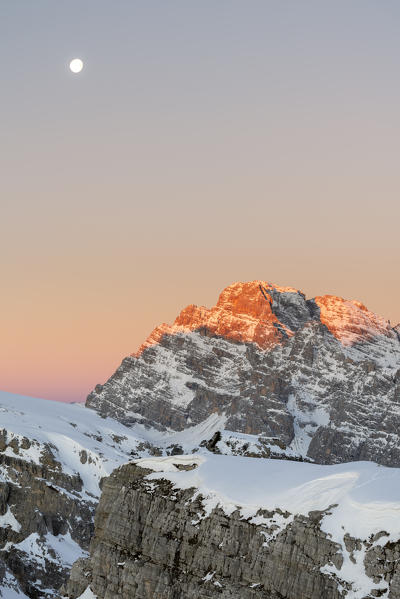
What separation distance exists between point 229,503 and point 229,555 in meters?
6.65

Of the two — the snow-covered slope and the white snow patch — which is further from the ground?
the snow-covered slope

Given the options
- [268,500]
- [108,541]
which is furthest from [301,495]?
[108,541]

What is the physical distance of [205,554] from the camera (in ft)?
360

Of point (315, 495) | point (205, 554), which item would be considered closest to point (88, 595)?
point (205, 554)

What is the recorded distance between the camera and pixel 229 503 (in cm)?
A: 11219

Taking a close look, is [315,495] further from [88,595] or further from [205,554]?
[88,595]

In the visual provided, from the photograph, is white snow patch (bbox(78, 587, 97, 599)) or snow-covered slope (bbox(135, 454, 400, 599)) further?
white snow patch (bbox(78, 587, 97, 599))

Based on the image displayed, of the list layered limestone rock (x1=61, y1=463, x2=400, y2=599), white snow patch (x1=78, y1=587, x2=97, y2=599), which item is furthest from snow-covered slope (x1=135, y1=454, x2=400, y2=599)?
white snow patch (x1=78, y1=587, x2=97, y2=599)

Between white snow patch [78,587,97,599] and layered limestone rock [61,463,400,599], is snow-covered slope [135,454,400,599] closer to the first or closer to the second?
layered limestone rock [61,463,400,599]

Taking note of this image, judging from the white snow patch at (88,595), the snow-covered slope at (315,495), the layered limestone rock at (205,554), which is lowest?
the white snow patch at (88,595)

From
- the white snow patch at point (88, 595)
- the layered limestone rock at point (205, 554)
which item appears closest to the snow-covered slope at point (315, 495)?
the layered limestone rock at point (205, 554)

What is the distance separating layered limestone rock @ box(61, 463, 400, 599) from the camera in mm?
96250

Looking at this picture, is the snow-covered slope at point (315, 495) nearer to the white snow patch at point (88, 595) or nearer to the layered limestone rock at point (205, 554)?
the layered limestone rock at point (205, 554)

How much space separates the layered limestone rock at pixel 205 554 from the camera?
3789 inches
